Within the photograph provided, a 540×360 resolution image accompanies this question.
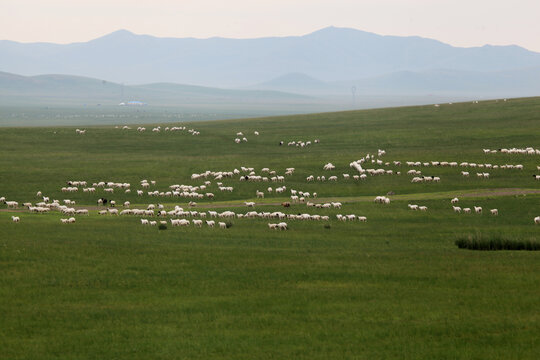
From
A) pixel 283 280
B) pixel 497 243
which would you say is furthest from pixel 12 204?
pixel 497 243

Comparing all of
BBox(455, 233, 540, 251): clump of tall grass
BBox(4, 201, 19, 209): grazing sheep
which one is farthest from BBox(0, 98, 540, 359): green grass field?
BBox(455, 233, 540, 251): clump of tall grass

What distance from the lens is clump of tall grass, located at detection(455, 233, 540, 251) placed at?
3438cm

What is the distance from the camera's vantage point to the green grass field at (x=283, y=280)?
20.8m

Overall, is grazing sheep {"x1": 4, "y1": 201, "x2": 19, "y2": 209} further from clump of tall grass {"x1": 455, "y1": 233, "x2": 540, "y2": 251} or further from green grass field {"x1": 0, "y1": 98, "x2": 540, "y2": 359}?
clump of tall grass {"x1": 455, "y1": 233, "x2": 540, "y2": 251}

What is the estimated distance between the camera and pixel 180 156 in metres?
80.9

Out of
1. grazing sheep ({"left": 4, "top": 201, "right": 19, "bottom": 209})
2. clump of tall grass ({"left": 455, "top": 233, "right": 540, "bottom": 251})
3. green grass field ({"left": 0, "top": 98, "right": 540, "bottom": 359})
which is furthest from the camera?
grazing sheep ({"left": 4, "top": 201, "right": 19, "bottom": 209})

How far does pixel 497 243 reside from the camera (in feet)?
113

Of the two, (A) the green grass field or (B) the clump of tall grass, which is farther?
(B) the clump of tall grass

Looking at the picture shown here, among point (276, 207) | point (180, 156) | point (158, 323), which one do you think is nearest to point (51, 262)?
point (158, 323)

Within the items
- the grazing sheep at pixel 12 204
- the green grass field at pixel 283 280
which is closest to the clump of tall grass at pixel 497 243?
the green grass field at pixel 283 280

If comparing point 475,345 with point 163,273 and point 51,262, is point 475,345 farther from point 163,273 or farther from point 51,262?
point 51,262

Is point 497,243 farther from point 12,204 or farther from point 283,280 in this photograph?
point 12,204

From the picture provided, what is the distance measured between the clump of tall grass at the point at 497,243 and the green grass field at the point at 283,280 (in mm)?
1189

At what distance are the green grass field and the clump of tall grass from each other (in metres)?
1.19
